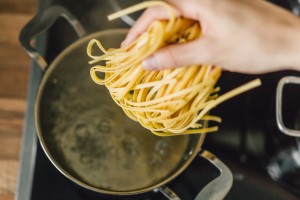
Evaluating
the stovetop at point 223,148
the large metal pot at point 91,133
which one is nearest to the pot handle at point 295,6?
the stovetop at point 223,148

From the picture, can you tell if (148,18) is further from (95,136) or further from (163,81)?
(95,136)

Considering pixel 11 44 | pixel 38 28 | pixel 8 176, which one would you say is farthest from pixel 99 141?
pixel 11 44

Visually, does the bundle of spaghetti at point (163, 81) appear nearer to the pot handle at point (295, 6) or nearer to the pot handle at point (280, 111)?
the pot handle at point (280, 111)

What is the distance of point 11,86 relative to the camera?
1.08 metres

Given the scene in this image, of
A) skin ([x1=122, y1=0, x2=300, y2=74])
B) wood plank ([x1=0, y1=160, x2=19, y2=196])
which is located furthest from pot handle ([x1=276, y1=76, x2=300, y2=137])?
wood plank ([x1=0, y1=160, x2=19, y2=196])

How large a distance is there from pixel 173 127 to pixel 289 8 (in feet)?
1.44

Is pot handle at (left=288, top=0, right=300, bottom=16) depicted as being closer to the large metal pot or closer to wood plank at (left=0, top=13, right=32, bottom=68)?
the large metal pot

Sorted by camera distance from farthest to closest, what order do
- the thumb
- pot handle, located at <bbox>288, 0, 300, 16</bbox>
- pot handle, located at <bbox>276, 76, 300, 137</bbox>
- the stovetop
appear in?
pot handle, located at <bbox>288, 0, 300, 16</bbox>, the stovetop, pot handle, located at <bbox>276, 76, 300, 137</bbox>, the thumb

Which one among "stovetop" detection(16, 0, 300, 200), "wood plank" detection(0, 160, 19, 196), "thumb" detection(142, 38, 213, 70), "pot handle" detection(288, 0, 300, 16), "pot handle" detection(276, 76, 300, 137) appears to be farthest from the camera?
"wood plank" detection(0, 160, 19, 196)

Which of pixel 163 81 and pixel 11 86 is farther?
pixel 11 86

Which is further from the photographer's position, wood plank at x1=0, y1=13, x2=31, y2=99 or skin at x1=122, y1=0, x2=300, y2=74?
wood plank at x1=0, y1=13, x2=31, y2=99

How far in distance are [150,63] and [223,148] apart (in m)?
0.34

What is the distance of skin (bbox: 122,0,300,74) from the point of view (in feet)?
1.82

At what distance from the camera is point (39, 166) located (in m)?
0.78
